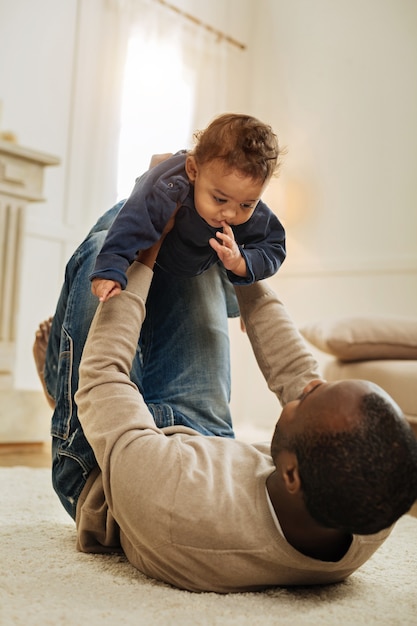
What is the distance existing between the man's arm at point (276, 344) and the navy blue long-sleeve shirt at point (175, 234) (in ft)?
0.21

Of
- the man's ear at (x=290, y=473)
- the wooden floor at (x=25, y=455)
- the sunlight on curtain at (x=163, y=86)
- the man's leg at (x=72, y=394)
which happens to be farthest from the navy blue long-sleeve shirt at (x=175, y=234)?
the sunlight on curtain at (x=163, y=86)

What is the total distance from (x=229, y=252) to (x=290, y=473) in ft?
1.57

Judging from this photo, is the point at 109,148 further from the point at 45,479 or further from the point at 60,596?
the point at 60,596

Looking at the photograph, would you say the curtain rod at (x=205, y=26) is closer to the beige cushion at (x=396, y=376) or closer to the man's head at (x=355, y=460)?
the beige cushion at (x=396, y=376)

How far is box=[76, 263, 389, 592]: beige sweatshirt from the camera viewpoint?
1.01 meters

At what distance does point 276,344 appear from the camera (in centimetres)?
142

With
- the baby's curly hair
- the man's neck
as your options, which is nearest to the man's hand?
the baby's curly hair

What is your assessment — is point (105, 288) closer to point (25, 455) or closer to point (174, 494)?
point (174, 494)

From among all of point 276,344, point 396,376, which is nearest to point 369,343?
point 396,376

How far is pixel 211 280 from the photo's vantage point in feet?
5.08

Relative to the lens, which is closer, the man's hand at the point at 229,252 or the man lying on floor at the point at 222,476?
the man lying on floor at the point at 222,476

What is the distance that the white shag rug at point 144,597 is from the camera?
95 centimetres

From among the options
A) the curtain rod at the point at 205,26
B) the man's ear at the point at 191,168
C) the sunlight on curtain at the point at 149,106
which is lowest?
the man's ear at the point at 191,168

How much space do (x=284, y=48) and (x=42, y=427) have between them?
10.8 ft
